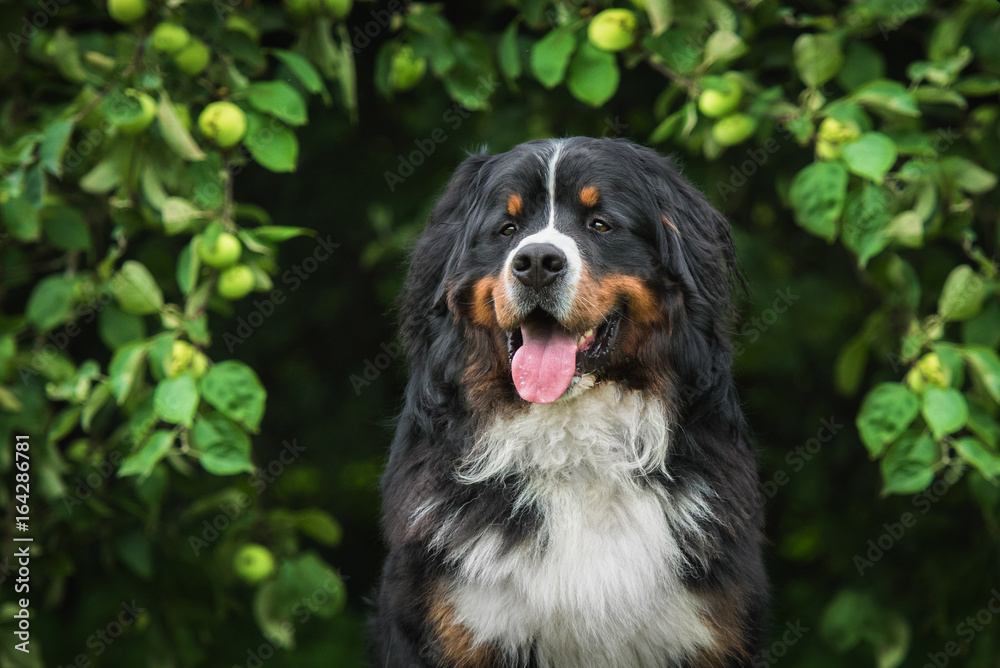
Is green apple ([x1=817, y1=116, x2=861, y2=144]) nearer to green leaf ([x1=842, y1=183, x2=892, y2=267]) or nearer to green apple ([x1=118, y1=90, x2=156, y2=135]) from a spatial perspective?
green leaf ([x1=842, y1=183, x2=892, y2=267])

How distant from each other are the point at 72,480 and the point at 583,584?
2.47m

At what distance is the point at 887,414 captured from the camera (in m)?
3.56

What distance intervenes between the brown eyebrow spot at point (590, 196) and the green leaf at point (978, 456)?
1.50 metres

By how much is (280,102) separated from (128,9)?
600mm

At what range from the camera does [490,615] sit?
2889mm

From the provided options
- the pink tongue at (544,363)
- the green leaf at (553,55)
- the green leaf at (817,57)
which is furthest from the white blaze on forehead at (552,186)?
the green leaf at (817,57)

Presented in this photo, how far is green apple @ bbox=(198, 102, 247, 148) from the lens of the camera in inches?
139

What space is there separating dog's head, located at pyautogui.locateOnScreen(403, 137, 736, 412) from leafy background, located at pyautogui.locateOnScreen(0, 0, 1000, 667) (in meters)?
0.40

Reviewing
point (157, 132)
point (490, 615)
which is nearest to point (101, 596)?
point (157, 132)

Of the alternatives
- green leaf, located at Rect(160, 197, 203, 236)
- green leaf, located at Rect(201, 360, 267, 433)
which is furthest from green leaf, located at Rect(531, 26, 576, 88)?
green leaf, located at Rect(201, 360, 267, 433)

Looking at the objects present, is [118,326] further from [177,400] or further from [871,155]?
[871,155]

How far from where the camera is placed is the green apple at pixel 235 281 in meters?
3.54

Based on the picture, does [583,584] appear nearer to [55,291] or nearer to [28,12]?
[55,291]

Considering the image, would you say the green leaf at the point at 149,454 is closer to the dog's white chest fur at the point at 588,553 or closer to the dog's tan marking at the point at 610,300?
the dog's white chest fur at the point at 588,553
